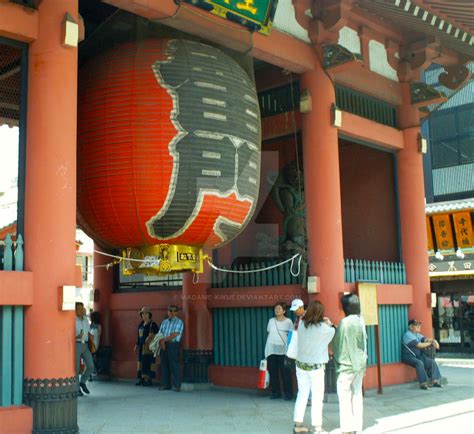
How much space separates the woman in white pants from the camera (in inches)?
293

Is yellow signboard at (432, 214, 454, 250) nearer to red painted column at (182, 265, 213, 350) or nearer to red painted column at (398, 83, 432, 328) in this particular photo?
red painted column at (398, 83, 432, 328)

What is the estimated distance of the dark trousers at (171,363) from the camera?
1142 cm

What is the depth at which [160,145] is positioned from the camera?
7.60 meters

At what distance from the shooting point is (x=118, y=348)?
13148 mm

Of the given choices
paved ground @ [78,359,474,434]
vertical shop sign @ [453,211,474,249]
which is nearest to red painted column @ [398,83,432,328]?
paved ground @ [78,359,474,434]

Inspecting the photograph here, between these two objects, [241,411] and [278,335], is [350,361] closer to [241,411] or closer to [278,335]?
[241,411]

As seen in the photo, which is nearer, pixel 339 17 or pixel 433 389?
pixel 339 17

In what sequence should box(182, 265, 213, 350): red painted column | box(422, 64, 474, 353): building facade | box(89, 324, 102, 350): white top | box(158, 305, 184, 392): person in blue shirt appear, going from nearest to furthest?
box(158, 305, 184, 392): person in blue shirt, box(182, 265, 213, 350): red painted column, box(89, 324, 102, 350): white top, box(422, 64, 474, 353): building facade

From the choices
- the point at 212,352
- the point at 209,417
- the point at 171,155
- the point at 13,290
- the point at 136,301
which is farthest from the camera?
the point at 136,301

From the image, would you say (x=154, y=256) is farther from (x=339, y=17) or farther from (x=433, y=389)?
(x=433, y=389)

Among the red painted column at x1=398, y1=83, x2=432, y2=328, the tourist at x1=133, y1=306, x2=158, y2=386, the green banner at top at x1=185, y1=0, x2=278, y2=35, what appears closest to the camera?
the green banner at top at x1=185, y1=0, x2=278, y2=35

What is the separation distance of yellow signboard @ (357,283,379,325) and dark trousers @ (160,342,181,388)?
129 inches

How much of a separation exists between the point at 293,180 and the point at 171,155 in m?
5.15

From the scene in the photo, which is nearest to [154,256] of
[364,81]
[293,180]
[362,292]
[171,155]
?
[171,155]
